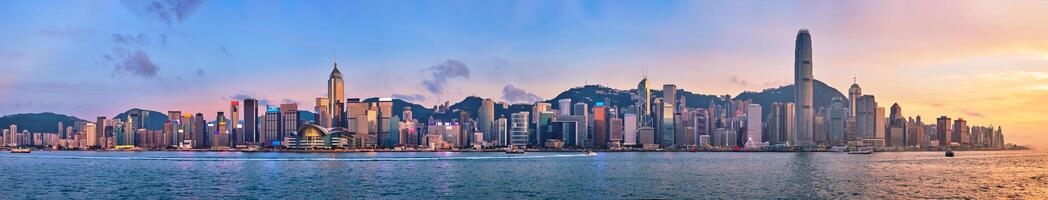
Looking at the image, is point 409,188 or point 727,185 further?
point 727,185

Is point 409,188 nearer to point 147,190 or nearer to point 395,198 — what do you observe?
point 395,198

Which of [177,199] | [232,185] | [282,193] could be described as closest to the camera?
[177,199]

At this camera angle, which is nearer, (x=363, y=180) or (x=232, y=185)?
(x=232, y=185)

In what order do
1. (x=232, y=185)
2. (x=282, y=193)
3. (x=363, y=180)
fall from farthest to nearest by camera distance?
(x=363, y=180) → (x=232, y=185) → (x=282, y=193)

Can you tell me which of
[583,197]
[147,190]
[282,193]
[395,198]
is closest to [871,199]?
[583,197]

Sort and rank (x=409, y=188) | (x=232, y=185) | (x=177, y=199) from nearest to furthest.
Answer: (x=177, y=199) < (x=409, y=188) < (x=232, y=185)

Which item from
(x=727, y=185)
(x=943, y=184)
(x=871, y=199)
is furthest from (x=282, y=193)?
(x=943, y=184)

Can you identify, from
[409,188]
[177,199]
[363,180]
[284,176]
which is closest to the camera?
[177,199]

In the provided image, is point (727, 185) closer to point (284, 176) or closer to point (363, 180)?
point (363, 180)
